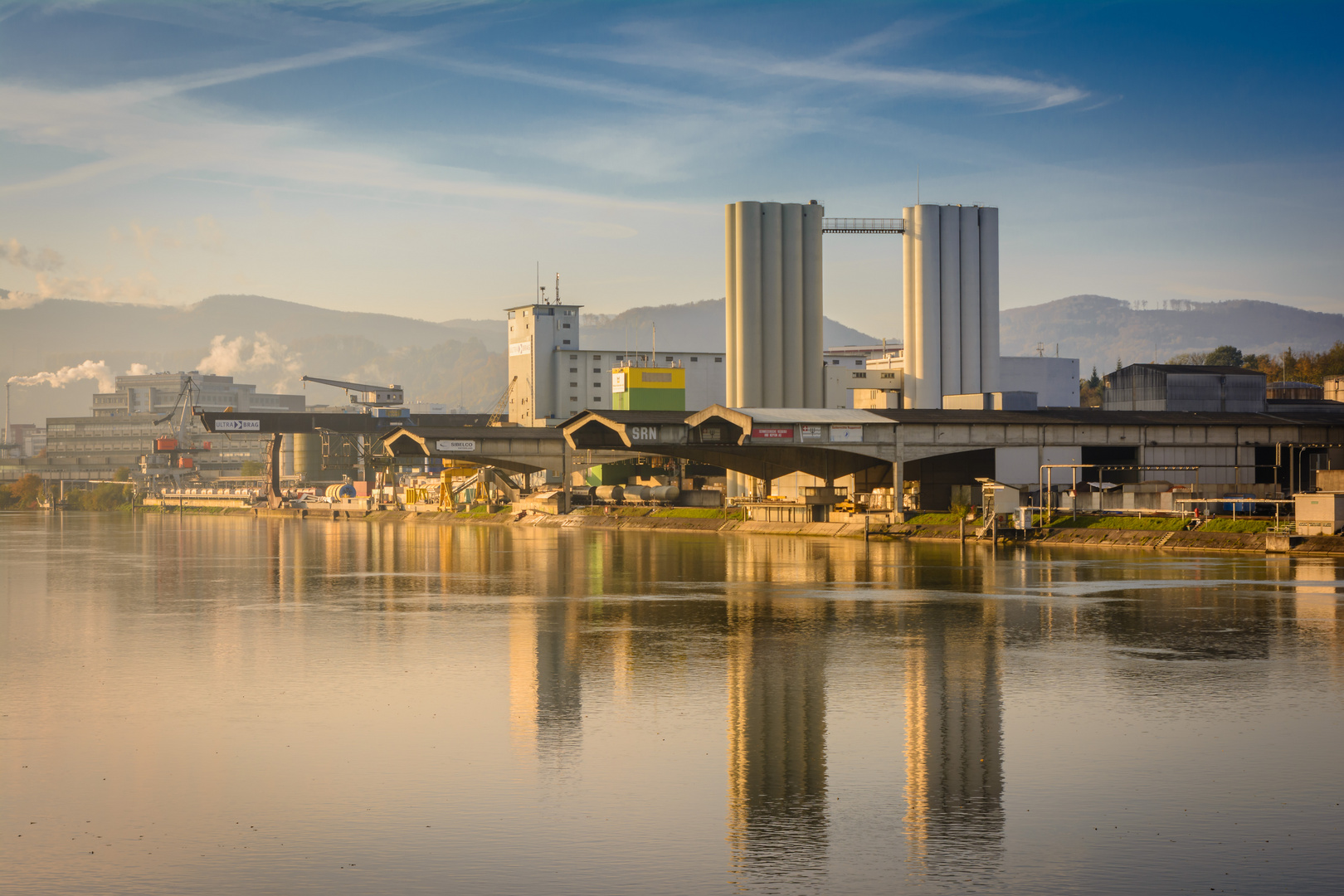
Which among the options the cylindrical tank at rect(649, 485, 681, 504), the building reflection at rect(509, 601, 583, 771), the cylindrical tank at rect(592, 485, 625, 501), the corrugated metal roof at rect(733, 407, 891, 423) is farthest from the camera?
the cylindrical tank at rect(592, 485, 625, 501)

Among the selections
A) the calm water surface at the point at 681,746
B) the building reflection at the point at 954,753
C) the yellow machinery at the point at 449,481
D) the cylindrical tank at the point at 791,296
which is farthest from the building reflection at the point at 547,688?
the yellow machinery at the point at 449,481

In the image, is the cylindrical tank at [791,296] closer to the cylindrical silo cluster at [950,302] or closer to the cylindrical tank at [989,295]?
the cylindrical silo cluster at [950,302]

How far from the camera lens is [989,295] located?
12650 cm

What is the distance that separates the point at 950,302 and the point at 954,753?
363 feet

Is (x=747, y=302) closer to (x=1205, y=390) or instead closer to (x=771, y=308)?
(x=771, y=308)

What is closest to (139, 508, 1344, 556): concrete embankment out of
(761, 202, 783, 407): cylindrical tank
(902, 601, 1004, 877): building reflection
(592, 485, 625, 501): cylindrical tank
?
(592, 485, 625, 501): cylindrical tank

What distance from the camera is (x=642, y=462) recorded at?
454 ft

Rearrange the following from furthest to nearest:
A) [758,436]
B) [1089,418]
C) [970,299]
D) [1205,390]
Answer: [970,299] < [1205,390] < [1089,418] < [758,436]

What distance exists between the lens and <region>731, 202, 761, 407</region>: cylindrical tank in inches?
4764

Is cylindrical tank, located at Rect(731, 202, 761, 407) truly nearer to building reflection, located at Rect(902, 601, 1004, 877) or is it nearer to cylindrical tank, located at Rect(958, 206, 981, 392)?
cylindrical tank, located at Rect(958, 206, 981, 392)

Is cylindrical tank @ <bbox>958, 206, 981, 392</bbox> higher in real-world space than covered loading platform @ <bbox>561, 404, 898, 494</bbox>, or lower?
higher

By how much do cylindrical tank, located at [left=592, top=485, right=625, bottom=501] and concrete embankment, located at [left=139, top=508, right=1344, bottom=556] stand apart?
7.58m

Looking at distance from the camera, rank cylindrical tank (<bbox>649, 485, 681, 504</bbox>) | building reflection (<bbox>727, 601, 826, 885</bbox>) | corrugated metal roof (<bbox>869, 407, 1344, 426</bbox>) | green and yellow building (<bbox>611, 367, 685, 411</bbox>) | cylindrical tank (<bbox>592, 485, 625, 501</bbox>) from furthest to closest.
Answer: green and yellow building (<bbox>611, 367, 685, 411</bbox>) → cylindrical tank (<bbox>592, 485, 625, 501</bbox>) → cylindrical tank (<bbox>649, 485, 681, 504</bbox>) → corrugated metal roof (<bbox>869, 407, 1344, 426</bbox>) → building reflection (<bbox>727, 601, 826, 885</bbox>)

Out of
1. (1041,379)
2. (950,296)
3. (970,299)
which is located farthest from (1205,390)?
(950,296)
